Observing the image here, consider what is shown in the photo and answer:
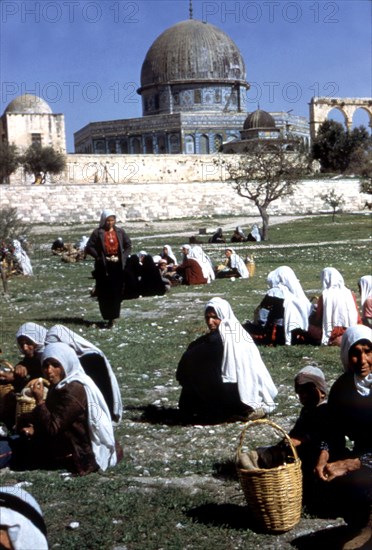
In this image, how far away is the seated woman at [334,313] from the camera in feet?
30.1

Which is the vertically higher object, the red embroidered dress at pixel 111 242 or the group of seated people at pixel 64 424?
the red embroidered dress at pixel 111 242

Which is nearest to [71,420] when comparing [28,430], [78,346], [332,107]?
[28,430]

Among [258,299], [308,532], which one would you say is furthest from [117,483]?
[258,299]

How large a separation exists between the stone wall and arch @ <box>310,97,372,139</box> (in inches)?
646

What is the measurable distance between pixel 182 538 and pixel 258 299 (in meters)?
9.20

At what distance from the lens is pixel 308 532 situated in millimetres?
4406

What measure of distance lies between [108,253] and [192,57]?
2067 inches

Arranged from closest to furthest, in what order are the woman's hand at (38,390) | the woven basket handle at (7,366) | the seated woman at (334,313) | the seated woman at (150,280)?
the woman's hand at (38,390) < the woven basket handle at (7,366) < the seated woman at (334,313) < the seated woman at (150,280)

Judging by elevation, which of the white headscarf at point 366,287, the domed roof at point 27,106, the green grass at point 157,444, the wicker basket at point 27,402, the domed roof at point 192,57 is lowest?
the green grass at point 157,444

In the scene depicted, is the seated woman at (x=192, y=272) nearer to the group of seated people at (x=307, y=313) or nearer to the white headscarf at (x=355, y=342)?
the group of seated people at (x=307, y=313)

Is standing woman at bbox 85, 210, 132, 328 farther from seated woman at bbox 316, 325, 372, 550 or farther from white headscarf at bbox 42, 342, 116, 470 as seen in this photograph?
seated woman at bbox 316, 325, 372, 550

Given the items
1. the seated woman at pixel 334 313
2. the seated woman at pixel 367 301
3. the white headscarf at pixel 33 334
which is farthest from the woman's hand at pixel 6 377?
the seated woman at pixel 367 301

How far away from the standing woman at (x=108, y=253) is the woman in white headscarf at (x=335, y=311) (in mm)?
2707

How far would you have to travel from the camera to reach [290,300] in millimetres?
9398
